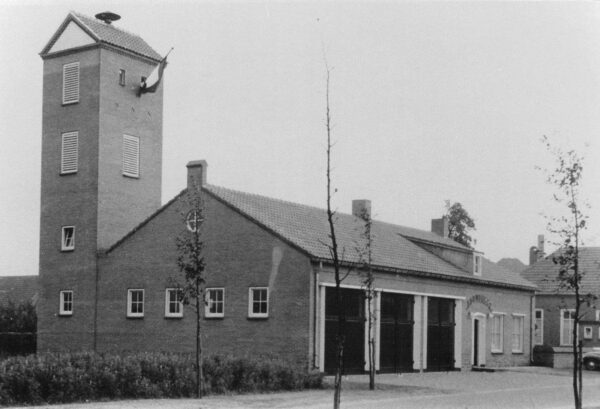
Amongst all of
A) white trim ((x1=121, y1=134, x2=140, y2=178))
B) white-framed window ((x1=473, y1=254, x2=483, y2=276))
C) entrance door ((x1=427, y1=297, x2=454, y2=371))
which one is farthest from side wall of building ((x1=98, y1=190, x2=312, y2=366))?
white-framed window ((x1=473, y1=254, x2=483, y2=276))

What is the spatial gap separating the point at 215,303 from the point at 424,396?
11219mm

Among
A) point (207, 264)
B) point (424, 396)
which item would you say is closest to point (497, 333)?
point (207, 264)

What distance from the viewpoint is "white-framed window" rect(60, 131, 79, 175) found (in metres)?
40.0

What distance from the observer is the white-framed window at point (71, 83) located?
4034cm

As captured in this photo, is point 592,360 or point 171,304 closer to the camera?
point 171,304

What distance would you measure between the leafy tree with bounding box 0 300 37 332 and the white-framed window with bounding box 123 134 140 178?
953cm

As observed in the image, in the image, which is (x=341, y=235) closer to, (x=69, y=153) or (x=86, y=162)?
(x=86, y=162)

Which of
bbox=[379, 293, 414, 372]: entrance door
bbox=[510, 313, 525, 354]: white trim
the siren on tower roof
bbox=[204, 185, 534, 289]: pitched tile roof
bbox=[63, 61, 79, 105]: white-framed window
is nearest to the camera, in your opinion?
bbox=[204, 185, 534, 289]: pitched tile roof

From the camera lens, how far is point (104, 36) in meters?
40.1

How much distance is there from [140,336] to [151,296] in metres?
1.68

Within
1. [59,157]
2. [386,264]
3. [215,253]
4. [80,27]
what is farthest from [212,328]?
[80,27]

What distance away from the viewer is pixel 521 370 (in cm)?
4141

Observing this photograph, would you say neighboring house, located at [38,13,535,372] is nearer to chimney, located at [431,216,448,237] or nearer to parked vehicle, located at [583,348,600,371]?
parked vehicle, located at [583,348,600,371]

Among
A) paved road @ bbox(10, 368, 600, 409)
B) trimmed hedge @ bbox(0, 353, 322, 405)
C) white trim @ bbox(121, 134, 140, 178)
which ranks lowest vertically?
paved road @ bbox(10, 368, 600, 409)
